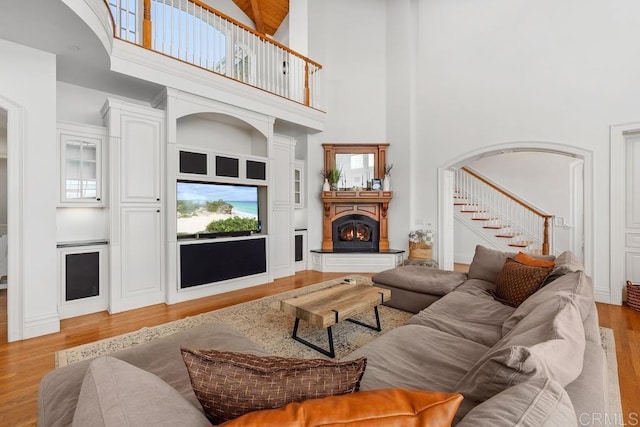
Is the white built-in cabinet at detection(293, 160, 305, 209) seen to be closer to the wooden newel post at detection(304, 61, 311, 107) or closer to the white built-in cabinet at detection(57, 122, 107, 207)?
the wooden newel post at detection(304, 61, 311, 107)

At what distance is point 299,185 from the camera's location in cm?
602

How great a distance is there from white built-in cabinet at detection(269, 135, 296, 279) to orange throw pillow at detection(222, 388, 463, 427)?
448cm

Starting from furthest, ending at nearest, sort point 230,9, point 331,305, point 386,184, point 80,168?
point 230,9, point 386,184, point 80,168, point 331,305

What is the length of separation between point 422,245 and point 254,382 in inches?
207

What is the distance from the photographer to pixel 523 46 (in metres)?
4.60

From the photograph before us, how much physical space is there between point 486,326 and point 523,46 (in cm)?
461

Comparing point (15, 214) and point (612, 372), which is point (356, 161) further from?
point (15, 214)

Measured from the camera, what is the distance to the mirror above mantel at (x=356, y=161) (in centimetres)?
604

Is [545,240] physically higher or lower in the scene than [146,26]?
lower

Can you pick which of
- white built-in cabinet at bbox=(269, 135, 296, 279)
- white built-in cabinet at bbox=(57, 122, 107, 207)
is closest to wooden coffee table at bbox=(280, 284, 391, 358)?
white built-in cabinet at bbox=(269, 135, 296, 279)

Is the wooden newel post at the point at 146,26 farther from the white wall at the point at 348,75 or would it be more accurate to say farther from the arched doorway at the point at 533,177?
the arched doorway at the point at 533,177

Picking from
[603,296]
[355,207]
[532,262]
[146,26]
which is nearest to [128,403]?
[532,262]

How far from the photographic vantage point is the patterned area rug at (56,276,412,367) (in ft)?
8.34

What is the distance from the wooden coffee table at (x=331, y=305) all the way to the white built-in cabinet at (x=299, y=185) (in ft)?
10.2
